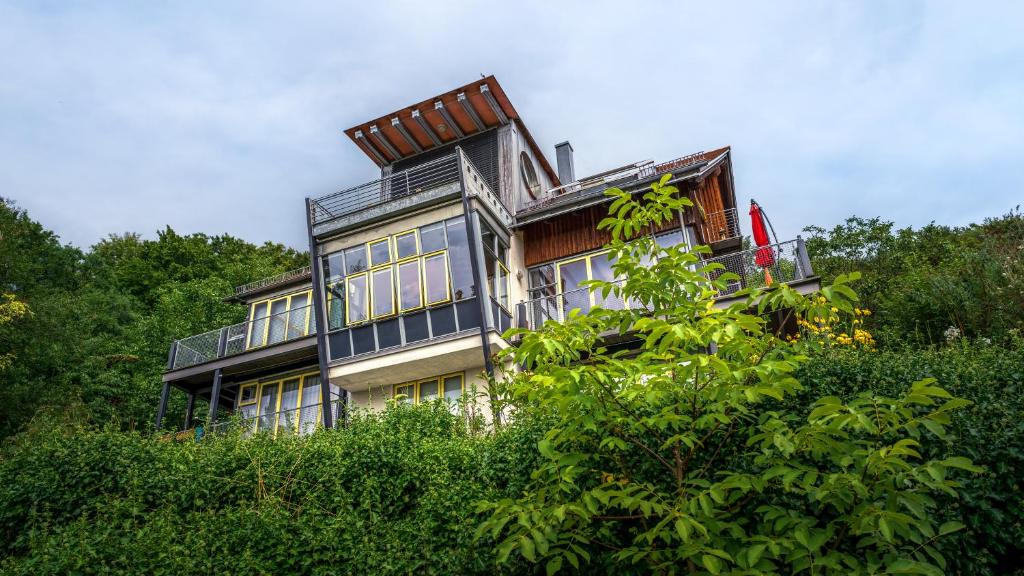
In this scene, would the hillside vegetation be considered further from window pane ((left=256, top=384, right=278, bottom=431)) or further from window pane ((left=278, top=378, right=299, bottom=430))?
window pane ((left=278, top=378, right=299, bottom=430))

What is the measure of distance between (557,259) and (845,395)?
9708mm

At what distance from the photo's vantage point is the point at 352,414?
12.0 meters

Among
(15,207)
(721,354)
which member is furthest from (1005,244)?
(15,207)

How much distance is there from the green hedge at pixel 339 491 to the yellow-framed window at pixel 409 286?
435 centimetres

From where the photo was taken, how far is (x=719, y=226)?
19.1 metres

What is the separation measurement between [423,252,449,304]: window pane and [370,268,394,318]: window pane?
91cm

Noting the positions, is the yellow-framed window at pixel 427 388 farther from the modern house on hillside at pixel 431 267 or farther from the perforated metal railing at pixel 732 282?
the perforated metal railing at pixel 732 282

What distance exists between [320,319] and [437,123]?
253 inches

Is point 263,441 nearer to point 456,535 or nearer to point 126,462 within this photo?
point 126,462

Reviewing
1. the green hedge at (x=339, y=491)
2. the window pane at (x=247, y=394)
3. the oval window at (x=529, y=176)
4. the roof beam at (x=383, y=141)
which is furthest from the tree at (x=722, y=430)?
the window pane at (x=247, y=394)

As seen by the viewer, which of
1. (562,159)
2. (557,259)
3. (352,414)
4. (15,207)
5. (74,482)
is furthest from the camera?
(15,207)

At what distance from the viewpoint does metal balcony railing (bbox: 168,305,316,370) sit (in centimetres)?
1923

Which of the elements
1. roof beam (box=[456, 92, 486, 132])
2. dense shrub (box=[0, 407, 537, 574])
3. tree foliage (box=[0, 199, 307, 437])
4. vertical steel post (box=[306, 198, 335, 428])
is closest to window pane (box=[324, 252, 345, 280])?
vertical steel post (box=[306, 198, 335, 428])

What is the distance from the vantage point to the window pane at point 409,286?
15.6 meters
